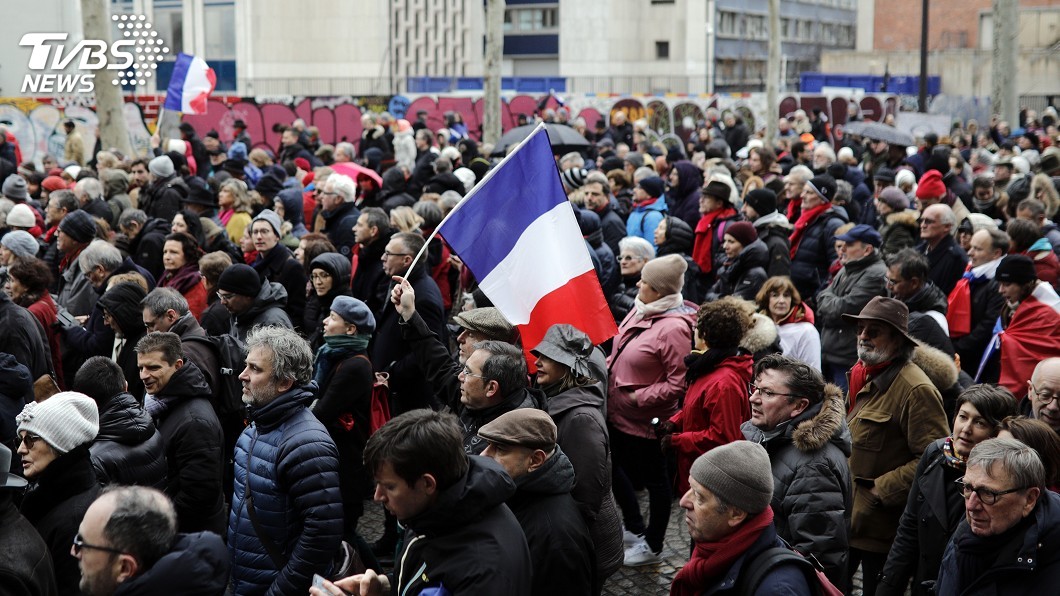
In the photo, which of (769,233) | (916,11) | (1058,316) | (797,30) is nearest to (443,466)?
(1058,316)

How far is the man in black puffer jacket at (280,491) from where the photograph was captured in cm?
397

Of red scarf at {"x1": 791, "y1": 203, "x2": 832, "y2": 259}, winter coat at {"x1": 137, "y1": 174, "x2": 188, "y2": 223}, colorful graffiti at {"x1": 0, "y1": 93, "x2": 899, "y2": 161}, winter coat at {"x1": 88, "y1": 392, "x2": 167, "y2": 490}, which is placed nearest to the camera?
winter coat at {"x1": 88, "y1": 392, "x2": 167, "y2": 490}

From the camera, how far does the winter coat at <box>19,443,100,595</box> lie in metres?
3.71

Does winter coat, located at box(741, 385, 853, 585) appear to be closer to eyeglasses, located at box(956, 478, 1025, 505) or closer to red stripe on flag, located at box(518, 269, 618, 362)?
eyeglasses, located at box(956, 478, 1025, 505)

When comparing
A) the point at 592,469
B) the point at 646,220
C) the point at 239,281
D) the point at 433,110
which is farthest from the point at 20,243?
the point at 433,110

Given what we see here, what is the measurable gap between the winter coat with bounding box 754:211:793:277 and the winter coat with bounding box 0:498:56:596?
578 centimetres

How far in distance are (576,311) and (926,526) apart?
72.6 inches

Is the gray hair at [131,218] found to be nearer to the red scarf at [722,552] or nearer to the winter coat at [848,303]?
the winter coat at [848,303]

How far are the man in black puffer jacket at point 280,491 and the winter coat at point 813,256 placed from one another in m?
5.68

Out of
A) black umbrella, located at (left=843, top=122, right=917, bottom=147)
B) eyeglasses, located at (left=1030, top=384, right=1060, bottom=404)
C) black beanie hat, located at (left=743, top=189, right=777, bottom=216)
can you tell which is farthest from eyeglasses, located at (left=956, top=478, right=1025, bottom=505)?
black umbrella, located at (left=843, top=122, right=917, bottom=147)

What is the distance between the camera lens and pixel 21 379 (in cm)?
474

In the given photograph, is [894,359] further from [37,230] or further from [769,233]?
[37,230]

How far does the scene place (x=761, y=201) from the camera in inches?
342

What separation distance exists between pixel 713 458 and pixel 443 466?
2.84 feet
